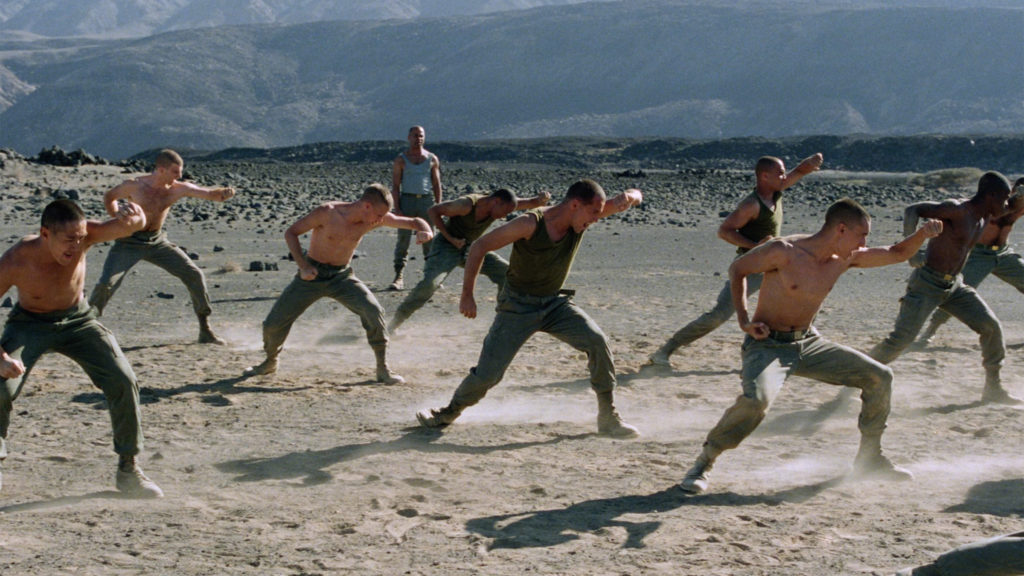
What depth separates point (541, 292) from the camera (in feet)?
27.5

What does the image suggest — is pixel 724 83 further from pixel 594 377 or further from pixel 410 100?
pixel 594 377

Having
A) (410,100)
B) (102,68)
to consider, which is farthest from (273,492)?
(102,68)

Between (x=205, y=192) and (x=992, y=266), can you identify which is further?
(x=205, y=192)

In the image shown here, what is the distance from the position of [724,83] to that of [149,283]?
92.1 m

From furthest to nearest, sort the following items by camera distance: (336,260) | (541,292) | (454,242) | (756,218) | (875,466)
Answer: (454,242)
(756,218)
(336,260)
(541,292)
(875,466)

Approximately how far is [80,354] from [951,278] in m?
6.17

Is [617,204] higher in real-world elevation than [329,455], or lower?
higher

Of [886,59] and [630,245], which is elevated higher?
[886,59]

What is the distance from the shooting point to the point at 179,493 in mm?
7301

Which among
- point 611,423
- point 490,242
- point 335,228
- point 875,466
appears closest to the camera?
point 875,466

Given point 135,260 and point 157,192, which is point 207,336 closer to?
point 135,260

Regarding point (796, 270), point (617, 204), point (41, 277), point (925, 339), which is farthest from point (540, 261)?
point (925, 339)

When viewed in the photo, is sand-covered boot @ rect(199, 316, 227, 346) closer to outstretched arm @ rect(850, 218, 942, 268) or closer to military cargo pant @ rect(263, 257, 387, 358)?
military cargo pant @ rect(263, 257, 387, 358)

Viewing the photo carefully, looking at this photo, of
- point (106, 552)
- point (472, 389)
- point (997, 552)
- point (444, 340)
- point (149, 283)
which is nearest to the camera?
point (997, 552)
